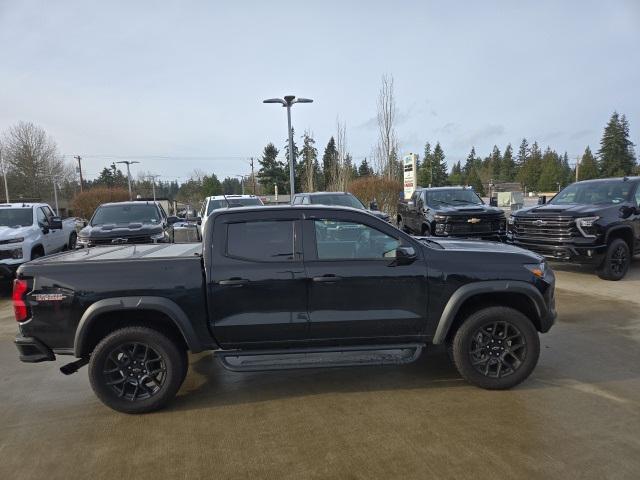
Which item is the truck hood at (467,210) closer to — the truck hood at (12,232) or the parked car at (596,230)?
the parked car at (596,230)

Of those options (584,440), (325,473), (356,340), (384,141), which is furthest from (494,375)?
(384,141)

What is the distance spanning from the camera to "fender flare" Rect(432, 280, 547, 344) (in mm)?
3990

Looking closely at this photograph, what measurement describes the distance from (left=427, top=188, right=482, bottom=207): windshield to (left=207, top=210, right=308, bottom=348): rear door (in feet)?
30.2

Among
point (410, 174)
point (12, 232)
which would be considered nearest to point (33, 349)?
point (12, 232)

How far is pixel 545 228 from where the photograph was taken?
8859 mm

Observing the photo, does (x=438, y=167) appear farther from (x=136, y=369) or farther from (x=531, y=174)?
(x=136, y=369)

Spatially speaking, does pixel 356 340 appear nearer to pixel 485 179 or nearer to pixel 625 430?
→ pixel 625 430

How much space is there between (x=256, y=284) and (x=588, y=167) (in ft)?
260

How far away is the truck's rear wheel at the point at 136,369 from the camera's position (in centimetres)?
385

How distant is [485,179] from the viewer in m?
93.5

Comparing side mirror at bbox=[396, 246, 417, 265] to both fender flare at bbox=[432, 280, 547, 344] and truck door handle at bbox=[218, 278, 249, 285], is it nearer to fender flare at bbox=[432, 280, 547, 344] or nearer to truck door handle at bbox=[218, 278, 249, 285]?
fender flare at bbox=[432, 280, 547, 344]

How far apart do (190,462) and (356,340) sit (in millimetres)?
1706

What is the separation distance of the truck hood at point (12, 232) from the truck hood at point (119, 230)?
1087mm

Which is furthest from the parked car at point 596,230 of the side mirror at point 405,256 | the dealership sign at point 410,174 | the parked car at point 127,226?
the dealership sign at point 410,174
